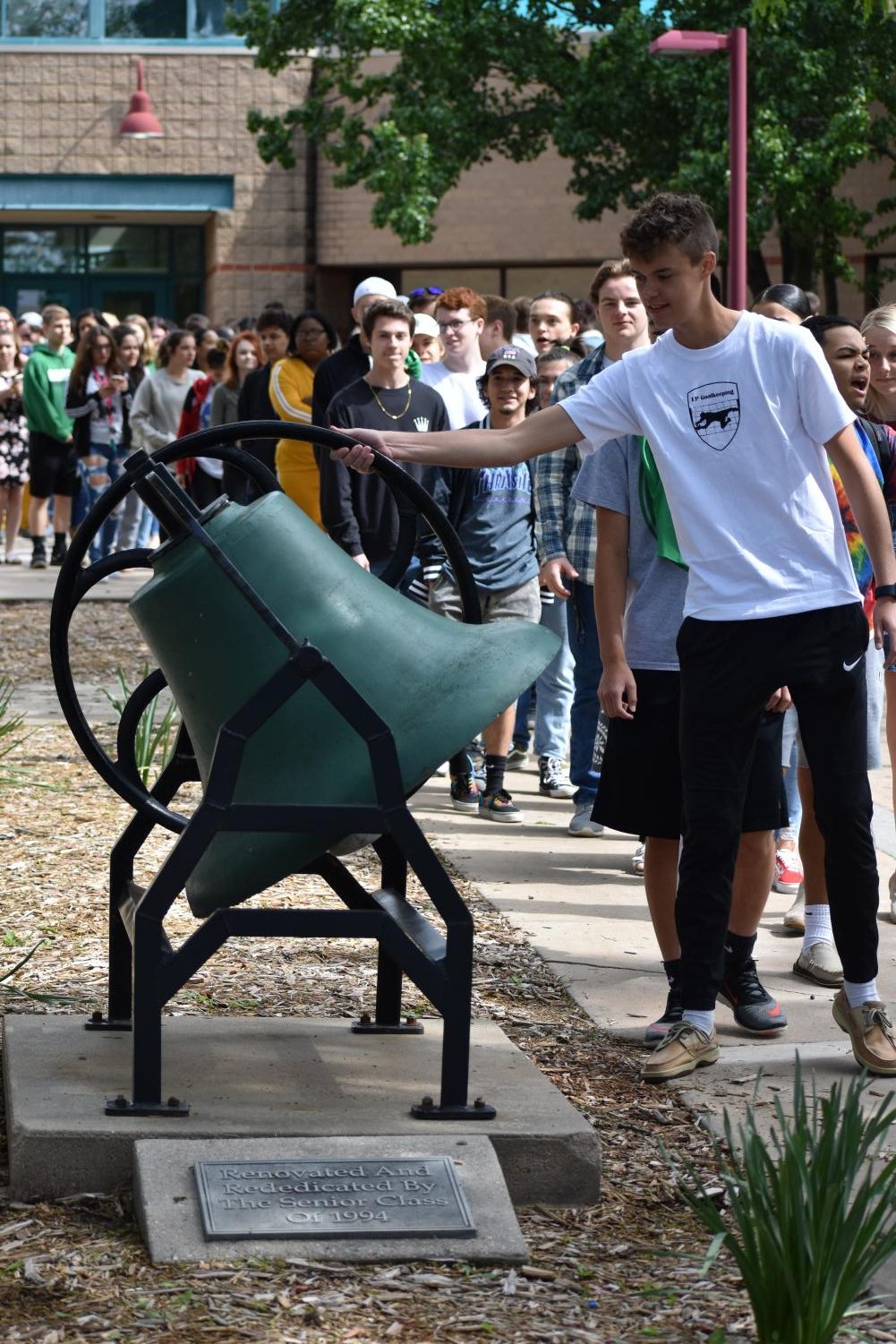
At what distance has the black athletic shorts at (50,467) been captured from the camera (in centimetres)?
1590

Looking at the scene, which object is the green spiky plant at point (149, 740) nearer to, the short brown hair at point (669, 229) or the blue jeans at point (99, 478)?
the short brown hair at point (669, 229)

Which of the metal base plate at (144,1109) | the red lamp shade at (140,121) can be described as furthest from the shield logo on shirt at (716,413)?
the red lamp shade at (140,121)

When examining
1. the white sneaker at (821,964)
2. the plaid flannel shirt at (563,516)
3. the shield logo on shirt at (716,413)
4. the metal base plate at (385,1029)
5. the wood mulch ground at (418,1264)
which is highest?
the shield logo on shirt at (716,413)

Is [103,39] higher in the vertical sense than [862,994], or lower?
higher

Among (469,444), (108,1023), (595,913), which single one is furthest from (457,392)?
(108,1023)

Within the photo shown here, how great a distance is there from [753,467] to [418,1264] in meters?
1.86

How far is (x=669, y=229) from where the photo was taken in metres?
4.28

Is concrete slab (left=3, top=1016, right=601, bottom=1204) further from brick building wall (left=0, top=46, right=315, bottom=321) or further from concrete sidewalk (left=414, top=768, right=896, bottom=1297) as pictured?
brick building wall (left=0, top=46, right=315, bottom=321)

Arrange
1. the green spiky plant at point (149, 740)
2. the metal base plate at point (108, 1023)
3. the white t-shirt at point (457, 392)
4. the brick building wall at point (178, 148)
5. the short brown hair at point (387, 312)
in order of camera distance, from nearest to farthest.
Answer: the metal base plate at point (108, 1023) → the green spiky plant at point (149, 740) → the short brown hair at point (387, 312) → the white t-shirt at point (457, 392) → the brick building wall at point (178, 148)

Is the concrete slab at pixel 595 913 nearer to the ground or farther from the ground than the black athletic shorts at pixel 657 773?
nearer to the ground

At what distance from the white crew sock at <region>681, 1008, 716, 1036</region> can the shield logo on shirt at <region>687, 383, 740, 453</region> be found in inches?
51.4

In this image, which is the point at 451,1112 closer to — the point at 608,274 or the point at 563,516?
the point at 608,274

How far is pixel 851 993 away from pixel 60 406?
12.3 m

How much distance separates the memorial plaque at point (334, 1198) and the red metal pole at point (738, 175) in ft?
35.2
